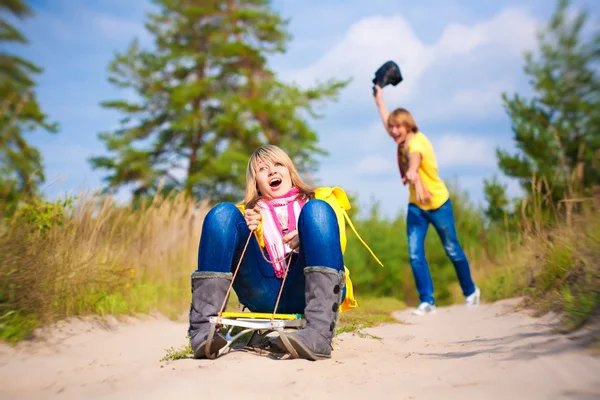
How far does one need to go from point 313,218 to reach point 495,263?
5397 millimetres

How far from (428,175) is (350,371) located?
312 centimetres

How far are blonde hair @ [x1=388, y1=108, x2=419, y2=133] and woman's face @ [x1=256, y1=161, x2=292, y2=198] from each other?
256cm

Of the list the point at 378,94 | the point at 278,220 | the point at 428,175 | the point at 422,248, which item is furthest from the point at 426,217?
the point at 278,220

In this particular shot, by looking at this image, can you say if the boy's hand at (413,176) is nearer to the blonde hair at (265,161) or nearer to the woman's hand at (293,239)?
the blonde hair at (265,161)

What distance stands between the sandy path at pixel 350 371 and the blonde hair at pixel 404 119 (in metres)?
2.36

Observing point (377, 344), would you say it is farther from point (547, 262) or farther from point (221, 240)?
point (547, 262)

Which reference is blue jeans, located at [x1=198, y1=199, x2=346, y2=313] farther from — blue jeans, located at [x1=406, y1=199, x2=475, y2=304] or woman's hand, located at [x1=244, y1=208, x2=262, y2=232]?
blue jeans, located at [x1=406, y1=199, x2=475, y2=304]

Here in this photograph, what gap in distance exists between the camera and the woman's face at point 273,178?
9.55 feet

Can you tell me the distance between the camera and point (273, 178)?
2.90 metres

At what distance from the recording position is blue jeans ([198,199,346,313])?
8.11ft

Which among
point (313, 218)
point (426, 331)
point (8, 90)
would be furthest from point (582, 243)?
point (8, 90)

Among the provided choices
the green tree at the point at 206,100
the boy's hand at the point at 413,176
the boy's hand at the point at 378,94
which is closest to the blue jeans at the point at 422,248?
the boy's hand at the point at 413,176

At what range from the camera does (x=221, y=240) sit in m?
2.52

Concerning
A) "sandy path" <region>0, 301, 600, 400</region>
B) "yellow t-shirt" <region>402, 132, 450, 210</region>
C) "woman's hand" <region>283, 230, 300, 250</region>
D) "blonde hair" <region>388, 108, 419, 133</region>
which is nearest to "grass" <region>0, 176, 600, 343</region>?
"sandy path" <region>0, 301, 600, 400</region>
